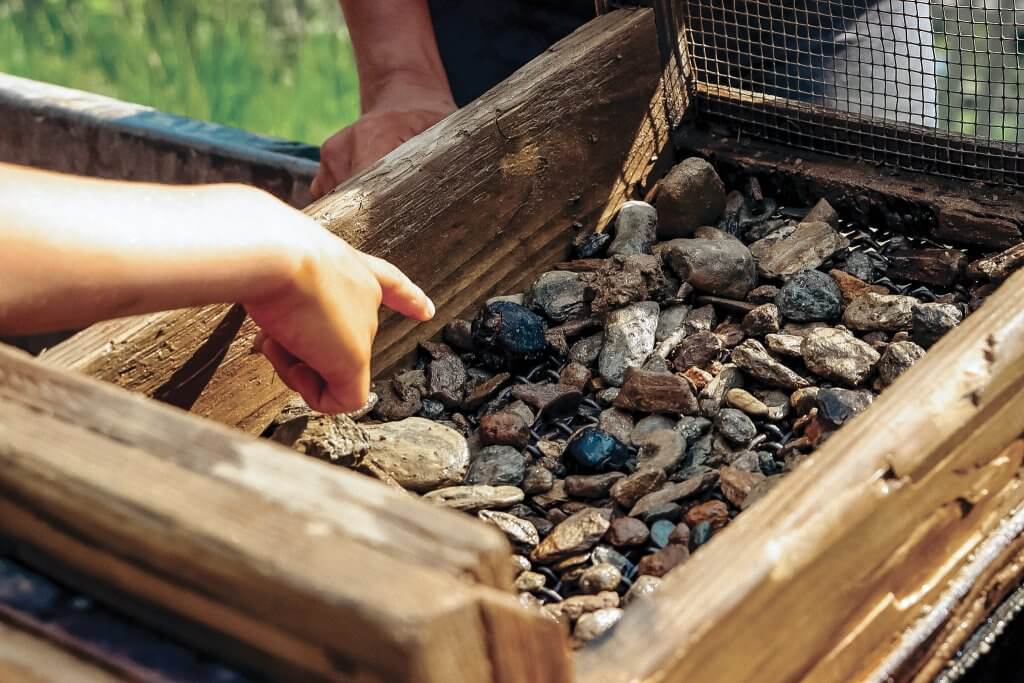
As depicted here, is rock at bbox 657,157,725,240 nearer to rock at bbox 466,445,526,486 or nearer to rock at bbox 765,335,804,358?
rock at bbox 765,335,804,358

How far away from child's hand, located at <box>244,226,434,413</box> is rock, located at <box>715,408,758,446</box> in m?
0.32

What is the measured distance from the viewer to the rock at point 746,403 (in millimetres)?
1193

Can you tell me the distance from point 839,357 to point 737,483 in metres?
0.21

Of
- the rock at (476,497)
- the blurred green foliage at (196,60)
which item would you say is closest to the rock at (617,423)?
the rock at (476,497)

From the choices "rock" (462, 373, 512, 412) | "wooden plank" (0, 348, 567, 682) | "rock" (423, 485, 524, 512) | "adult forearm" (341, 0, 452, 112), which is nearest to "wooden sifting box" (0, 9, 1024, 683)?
"wooden plank" (0, 348, 567, 682)

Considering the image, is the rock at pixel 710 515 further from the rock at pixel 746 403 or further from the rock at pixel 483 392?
the rock at pixel 483 392

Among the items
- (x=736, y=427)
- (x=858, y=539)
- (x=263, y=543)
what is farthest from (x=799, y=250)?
(x=263, y=543)

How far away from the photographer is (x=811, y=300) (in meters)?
1.30

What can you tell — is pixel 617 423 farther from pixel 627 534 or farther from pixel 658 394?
pixel 627 534

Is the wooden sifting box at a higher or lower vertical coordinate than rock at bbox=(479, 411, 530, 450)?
higher

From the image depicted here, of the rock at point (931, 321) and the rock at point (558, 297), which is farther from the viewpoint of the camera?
the rock at point (558, 297)

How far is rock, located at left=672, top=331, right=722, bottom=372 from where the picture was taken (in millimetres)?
1278

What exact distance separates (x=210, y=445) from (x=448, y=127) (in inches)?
31.1

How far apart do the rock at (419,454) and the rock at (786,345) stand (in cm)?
33
